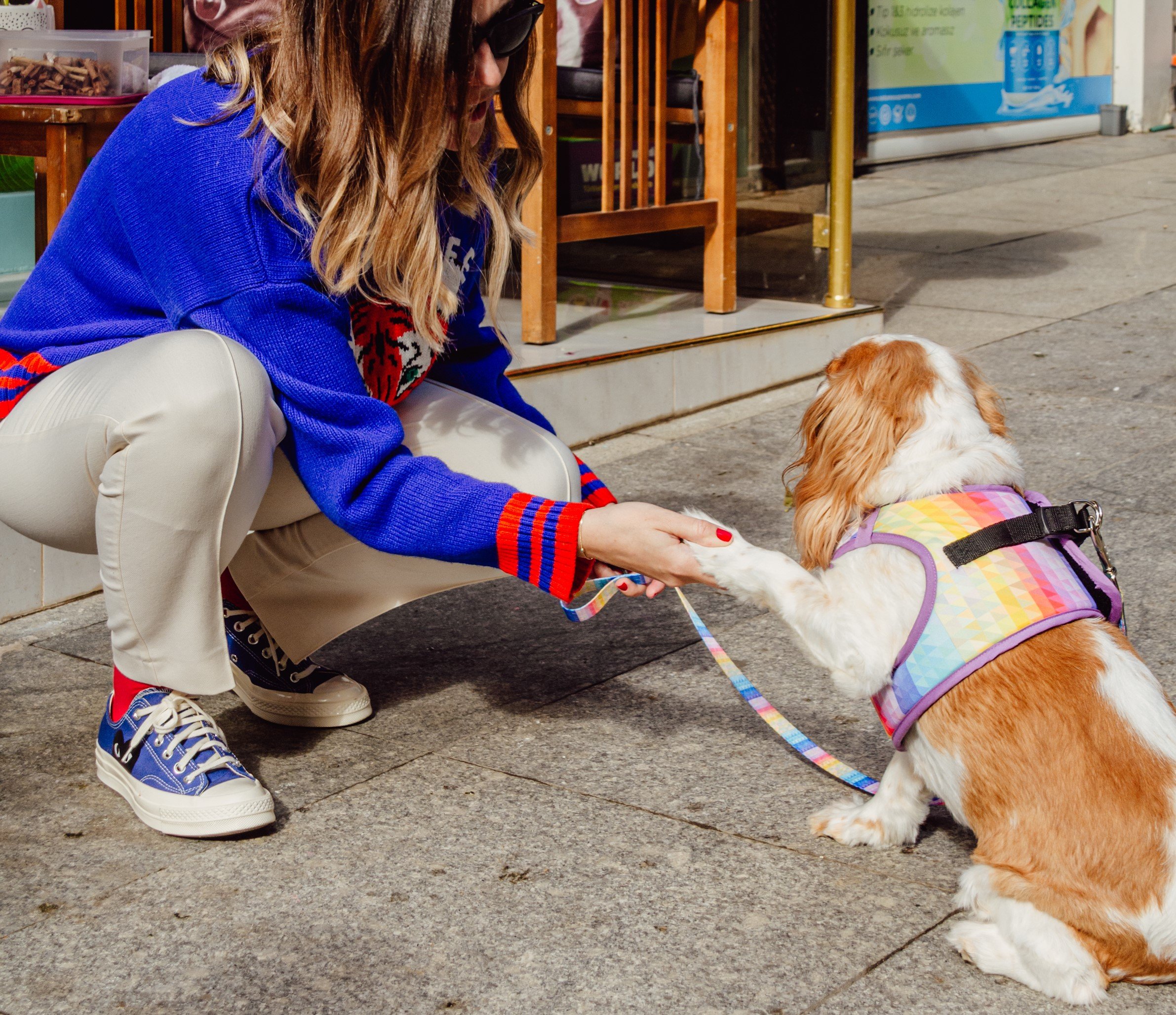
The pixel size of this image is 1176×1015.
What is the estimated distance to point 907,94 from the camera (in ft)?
42.8

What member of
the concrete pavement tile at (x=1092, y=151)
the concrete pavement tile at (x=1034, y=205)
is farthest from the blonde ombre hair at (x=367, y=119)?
the concrete pavement tile at (x=1092, y=151)

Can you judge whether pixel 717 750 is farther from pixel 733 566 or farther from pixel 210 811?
pixel 210 811

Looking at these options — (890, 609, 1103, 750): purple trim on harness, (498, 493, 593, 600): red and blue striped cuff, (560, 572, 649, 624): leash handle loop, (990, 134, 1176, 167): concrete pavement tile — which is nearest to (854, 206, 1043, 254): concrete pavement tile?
(990, 134, 1176, 167): concrete pavement tile

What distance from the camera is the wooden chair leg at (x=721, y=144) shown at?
606 centimetres

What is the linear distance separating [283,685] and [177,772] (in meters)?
0.49

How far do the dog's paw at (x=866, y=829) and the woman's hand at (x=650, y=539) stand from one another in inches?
21.8

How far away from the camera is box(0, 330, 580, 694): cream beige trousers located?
262 cm

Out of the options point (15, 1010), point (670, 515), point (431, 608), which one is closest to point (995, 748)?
point (670, 515)

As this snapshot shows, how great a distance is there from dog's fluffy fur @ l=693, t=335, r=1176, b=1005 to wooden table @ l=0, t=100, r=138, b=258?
2.83 m

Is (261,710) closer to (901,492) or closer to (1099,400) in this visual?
(901,492)

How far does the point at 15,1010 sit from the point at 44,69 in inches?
130

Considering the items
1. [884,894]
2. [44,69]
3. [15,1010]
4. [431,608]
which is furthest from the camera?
[44,69]

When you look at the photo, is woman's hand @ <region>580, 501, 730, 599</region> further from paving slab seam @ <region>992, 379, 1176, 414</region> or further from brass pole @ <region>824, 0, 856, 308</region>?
brass pole @ <region>824, 0, 856, 308</region>

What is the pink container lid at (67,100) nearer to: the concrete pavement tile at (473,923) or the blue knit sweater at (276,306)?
the blue knit sweater at (276,306)
